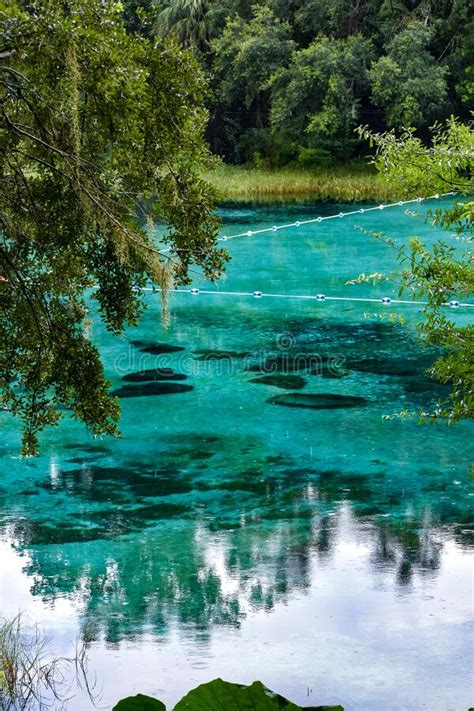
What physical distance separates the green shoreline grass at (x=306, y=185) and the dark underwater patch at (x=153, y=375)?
1418 cm

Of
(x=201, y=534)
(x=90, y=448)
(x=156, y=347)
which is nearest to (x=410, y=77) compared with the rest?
(x=156, y=347)

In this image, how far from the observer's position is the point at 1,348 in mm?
5707

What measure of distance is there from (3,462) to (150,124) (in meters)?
4.91

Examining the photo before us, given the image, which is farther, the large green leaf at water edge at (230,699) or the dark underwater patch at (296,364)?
the dark underwater patch at (296,364)

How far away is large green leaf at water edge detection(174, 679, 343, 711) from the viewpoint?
27.5 inches

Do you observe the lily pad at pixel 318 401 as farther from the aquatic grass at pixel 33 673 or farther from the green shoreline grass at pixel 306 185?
the green shoreline grass at pixel 306 185

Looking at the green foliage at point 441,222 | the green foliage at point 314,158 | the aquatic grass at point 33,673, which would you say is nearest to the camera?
the aquatic grass at point 33,673

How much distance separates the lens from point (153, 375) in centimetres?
1277

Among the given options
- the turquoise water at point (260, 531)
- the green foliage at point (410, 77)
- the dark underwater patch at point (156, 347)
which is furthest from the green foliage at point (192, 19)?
the turquoise water at point (260, 531)

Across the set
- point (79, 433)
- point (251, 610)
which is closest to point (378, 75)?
point (79, 433)

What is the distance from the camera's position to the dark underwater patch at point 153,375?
12570 mm

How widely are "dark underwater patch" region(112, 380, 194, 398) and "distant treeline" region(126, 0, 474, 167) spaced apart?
17543 millimetres

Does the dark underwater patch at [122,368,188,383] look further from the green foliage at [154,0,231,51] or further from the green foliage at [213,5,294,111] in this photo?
the green foliage at [154,0,231,51]

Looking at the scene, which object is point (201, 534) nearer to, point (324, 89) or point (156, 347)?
point (156, 347)
